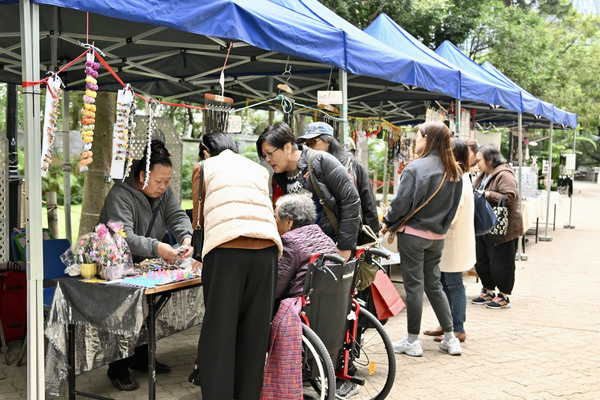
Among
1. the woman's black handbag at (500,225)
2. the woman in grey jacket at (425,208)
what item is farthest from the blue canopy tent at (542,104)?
the woman in grey jacket at (425,208)

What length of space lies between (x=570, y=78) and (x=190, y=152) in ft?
55.9

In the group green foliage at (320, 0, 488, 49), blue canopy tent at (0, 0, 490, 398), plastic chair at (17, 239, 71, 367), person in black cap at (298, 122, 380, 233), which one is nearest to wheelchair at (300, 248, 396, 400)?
person in black cap at (298, 122, 380, 233)

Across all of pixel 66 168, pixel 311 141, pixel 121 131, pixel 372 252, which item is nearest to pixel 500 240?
pixel 311 141

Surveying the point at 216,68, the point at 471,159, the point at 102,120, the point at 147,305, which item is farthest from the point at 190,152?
the point at 147,305

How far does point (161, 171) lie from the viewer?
13.8 feet

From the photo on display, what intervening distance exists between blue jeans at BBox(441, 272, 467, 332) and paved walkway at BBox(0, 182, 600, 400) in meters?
0.32

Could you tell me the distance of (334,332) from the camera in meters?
3.54

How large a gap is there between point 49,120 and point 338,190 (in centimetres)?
182

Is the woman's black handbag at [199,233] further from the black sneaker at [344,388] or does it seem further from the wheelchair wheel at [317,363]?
the black sneaker at [344,388]

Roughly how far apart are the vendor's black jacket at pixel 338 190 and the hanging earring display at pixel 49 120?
1.57 m

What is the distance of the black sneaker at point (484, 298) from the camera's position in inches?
277

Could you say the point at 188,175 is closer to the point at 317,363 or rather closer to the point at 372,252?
the point at 372,252

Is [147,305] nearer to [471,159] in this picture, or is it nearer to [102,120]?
[471,159]

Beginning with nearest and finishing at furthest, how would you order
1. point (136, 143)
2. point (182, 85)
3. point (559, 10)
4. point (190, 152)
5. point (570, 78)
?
point (136, 143), point (182, 85), point (190, 152), point (570, 78), point (559, 10)
